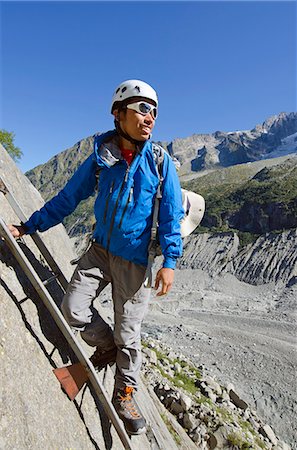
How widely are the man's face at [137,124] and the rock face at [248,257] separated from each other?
71.2 m

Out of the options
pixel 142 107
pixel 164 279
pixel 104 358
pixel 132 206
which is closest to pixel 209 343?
pixel 104 358

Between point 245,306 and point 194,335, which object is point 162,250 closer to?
point 194,335

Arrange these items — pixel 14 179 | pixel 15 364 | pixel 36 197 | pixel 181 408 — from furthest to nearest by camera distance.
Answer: pixel 181 408 → pixel 36 197 → pixel 14 179 → pixel 15 364

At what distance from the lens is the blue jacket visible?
14.6 ft

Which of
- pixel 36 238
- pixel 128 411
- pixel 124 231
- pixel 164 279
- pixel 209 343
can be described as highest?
pixel 36 238

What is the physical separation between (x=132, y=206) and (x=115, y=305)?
4.67 feet

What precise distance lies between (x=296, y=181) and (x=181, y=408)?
112m

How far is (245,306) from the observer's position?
184 ft

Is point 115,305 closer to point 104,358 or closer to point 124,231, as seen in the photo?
point 104,358

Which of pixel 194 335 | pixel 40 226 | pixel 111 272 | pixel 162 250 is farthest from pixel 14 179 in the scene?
pixel 194 335

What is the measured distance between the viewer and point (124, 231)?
446 centimetres

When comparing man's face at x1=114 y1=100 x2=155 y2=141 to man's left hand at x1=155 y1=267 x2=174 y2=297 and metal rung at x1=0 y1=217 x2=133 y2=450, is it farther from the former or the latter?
metal rung at x1=0 y1=217 x2=133 y2=450

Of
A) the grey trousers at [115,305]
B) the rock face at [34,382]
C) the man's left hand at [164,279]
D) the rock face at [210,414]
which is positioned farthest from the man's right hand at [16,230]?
the rock face at [210,414]

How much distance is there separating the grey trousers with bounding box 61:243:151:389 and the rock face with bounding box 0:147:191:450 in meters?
0.43
